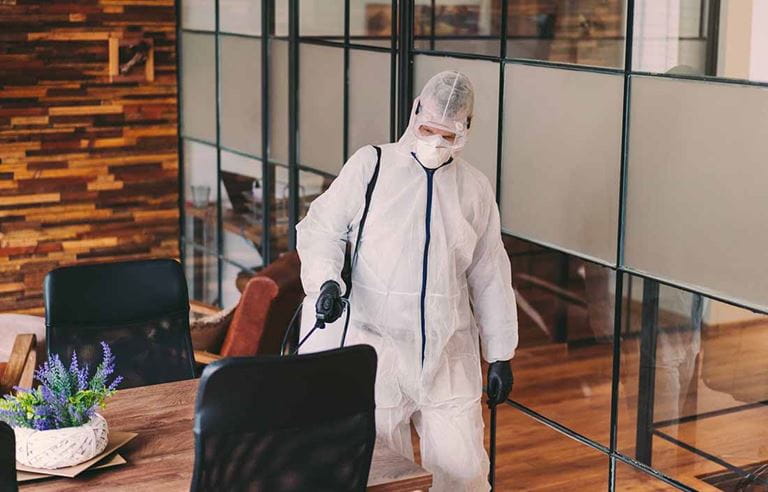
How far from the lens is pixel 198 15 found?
5875mm

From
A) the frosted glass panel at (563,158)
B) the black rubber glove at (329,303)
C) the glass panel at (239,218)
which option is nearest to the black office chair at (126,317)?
the black rubber glove at (329,303)

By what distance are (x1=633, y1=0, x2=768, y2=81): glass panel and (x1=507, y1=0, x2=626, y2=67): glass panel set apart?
9cm

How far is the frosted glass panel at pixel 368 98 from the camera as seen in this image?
434 centimetres

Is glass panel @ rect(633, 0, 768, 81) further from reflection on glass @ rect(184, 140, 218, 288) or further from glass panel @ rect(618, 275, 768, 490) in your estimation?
reflection on glass @ rect(184, 140, 218, 288)

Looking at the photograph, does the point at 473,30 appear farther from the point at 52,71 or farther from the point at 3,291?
the point at 3,291

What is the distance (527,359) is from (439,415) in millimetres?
2127

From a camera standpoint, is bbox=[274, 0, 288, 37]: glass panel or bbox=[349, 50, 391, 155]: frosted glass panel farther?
bbox=[274, 0, 288, 37]: glass panel

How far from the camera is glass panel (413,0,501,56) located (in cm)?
366

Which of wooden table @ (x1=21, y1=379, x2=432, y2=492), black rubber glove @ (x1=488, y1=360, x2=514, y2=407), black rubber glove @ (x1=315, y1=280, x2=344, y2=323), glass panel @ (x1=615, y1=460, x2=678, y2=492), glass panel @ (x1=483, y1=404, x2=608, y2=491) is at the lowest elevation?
glass panel @ (x1=483, y1=404, x2=608, y2=491)

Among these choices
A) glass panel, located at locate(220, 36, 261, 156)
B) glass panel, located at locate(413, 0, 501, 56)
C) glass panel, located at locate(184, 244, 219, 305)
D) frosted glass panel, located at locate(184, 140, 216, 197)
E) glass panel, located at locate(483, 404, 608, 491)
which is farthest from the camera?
glass panel, located at locate(184, 244, 219, 305)

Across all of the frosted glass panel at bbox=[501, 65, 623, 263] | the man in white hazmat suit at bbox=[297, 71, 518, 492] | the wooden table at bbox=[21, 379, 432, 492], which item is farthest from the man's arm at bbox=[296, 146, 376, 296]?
the frosted glass panel at bbox=[501, 65, 623, 263]

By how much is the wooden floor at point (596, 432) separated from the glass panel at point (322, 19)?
1531mm

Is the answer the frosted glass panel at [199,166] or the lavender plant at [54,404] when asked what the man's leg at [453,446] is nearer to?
Answer: the lavender plant at [54,404]

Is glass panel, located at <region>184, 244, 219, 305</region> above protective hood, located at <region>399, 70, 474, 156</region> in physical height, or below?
below
